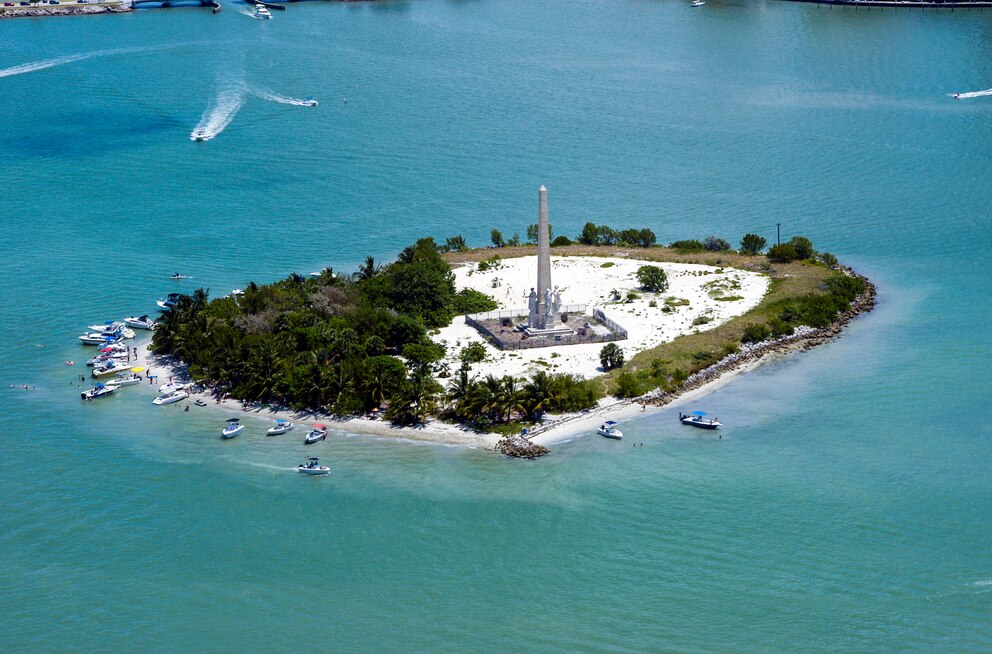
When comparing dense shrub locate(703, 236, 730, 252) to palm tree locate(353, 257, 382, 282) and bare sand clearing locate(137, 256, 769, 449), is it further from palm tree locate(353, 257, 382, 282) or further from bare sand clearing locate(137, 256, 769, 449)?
palm tree locate(353, 257, 382, 282)

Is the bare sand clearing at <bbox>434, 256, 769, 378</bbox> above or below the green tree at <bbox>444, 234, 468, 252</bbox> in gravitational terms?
below

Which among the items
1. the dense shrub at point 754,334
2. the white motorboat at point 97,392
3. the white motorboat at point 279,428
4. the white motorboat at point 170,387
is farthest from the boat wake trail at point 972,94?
the white motorboat at point 97,392

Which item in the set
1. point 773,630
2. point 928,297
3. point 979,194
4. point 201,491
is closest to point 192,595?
point 201,491

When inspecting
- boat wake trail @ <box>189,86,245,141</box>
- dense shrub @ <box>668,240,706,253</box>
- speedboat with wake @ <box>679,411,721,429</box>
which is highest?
boat wake trail @ <box>189,86,245,141</box>

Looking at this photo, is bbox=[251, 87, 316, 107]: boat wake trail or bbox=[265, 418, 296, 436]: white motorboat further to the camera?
bbox=[251, 87, 316, 107]: boat wake trail

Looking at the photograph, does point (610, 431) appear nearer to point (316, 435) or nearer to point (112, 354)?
point (316, 435)

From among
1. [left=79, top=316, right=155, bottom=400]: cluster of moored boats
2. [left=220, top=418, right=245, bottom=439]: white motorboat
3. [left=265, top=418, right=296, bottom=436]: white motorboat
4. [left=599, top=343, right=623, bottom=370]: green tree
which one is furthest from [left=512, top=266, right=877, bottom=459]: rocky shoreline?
[left=79, top=316, right=155, bottom=400]: cluster of moored boats

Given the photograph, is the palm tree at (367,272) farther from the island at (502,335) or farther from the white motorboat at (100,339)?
the white motorboat at (100,339)

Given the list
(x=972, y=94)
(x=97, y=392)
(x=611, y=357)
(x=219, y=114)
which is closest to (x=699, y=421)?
(x=611, y=357)
